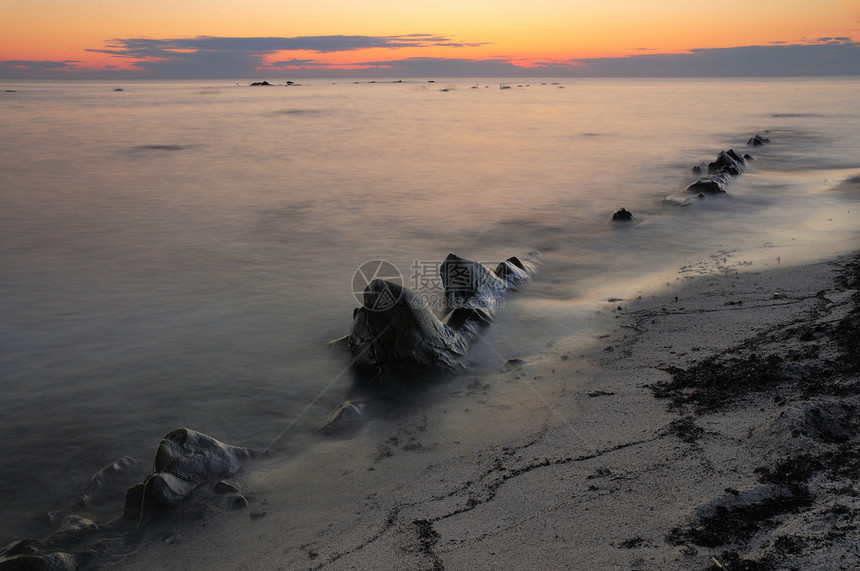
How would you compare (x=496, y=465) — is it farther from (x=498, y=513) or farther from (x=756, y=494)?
(x=756, y=494)

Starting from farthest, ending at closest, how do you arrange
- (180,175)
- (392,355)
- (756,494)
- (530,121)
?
(530,121)
(180,175)
(392,355)
(756,494)

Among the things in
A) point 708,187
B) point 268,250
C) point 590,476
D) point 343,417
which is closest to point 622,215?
point 708,187

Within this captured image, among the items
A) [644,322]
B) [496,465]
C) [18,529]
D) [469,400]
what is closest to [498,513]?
[496,465]

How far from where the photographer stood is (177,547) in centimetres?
303

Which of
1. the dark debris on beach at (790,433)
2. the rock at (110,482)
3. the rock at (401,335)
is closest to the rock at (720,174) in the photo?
the dark debris on beach at (790,433)

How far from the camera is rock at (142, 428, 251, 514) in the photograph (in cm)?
332

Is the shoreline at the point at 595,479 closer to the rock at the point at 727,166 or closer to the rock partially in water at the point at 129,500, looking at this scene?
the rock partially in water at the point at 129,500

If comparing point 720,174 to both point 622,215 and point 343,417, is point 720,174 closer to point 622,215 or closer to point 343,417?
point 622,215

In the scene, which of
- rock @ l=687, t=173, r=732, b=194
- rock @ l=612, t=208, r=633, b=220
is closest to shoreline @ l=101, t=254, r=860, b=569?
rock @ l=612, t=208, r=633, b=220

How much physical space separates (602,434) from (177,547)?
235 cm

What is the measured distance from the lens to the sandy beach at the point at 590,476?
2.51m

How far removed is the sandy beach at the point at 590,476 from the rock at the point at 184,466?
95mm

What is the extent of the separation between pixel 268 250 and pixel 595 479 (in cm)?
705

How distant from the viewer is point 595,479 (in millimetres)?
3092
